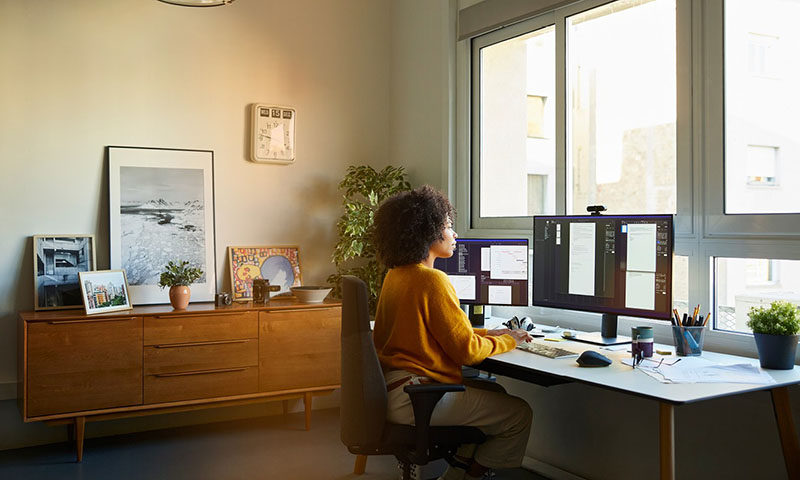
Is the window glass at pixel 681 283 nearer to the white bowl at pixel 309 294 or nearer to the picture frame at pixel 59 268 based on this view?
the white bowl at pixel 309 294

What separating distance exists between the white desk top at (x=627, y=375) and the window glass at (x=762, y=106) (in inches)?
26.1

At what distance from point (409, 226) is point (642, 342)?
0.98 m

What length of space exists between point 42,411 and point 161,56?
7.02 ft

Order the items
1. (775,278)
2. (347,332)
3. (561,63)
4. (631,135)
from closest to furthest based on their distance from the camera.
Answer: (347,332) → (775,278) → (631,135) → (561,63)

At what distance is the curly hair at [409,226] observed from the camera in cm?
267

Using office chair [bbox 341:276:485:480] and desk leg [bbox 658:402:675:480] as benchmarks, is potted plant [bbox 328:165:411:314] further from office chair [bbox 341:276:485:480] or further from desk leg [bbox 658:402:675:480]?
desk leg [bbox 658:402:675:480]

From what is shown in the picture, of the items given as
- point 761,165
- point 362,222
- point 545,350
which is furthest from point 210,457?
point 761,165

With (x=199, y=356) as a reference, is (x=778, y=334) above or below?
above

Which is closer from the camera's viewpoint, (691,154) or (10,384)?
(691,154)

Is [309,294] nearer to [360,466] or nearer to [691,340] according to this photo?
[360,466]

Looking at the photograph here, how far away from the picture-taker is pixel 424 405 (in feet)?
7.89

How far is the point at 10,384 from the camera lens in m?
3.78

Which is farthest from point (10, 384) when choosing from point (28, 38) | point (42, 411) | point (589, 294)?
point (589, 294)

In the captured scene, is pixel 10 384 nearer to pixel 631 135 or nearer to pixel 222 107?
pixel 222 107
